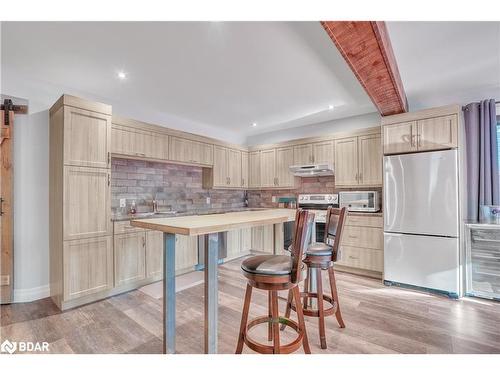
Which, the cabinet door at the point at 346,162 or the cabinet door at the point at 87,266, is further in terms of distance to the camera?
the cabinet door at the point at 346,162

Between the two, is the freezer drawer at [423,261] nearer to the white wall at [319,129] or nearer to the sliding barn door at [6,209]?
the white wall at [319,129]

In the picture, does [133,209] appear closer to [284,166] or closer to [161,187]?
[161,187]

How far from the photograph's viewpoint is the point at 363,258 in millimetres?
3449

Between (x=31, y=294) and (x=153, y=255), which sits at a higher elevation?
(x=153, y=255)

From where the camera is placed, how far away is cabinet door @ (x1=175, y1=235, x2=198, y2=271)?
346cm

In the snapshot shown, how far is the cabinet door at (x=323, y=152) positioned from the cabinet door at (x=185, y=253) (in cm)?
240

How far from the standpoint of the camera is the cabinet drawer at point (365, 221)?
10.9 ft

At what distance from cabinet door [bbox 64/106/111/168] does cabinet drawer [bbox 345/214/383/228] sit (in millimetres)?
3306

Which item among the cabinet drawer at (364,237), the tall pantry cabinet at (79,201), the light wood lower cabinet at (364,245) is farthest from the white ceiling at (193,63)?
the cabinet drawer at (364,237)

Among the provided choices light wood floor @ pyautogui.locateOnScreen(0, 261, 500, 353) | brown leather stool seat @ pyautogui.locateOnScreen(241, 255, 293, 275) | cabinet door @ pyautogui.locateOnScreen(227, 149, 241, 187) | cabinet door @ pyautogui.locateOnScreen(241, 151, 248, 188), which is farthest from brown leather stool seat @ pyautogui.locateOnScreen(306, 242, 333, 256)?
cabinet door @ pyautogui.locateOnScreen(241, 151, 248, 188)

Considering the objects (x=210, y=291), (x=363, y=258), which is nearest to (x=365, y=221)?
(x=363, y=258)

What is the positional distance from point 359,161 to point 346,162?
195 millimetres
